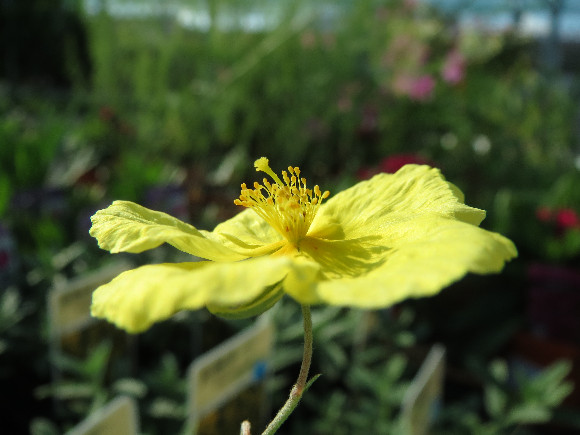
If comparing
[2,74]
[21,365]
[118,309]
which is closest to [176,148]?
[21,365]

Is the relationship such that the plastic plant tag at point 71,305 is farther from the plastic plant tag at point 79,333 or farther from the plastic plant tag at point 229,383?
the plastic plant tag at point 229,383

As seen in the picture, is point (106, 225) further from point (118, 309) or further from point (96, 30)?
point (96, 30)

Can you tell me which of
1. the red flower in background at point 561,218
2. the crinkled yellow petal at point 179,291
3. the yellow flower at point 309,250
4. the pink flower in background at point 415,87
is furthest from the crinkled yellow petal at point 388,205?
the pink flower in background at point 415,87

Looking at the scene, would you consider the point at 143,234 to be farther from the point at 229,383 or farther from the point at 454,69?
the point at 454,69

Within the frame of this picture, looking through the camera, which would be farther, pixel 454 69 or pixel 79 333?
pixel 454 69

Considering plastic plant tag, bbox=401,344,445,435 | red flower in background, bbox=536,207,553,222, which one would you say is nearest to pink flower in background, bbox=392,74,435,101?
red flower in background, bbox=536,207,553,222

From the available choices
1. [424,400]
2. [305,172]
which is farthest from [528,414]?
[305,172]

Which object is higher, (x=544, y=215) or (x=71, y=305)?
(x=71, y=305)
